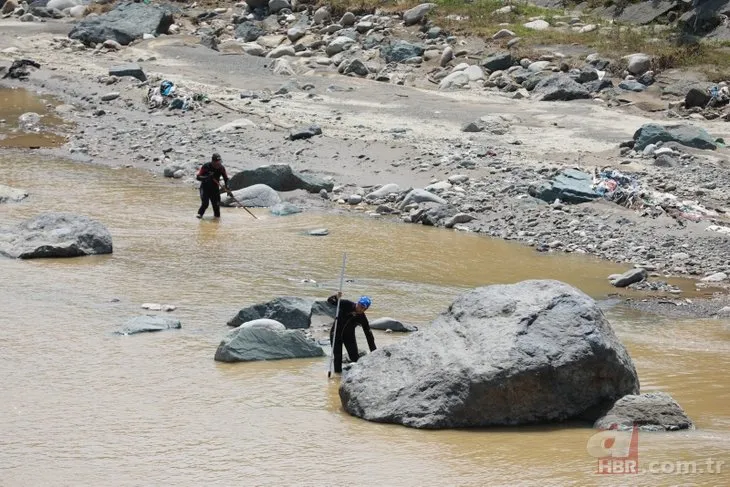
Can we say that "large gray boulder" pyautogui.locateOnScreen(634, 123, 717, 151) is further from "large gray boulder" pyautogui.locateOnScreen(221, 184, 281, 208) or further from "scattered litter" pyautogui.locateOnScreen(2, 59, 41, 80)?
"scattered litter" pyautogui.locateOnScreen(2, 59, 41, 80)

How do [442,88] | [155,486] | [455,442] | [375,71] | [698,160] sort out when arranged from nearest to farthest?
[155,486]
[455,442]
[698,160]
[442,88]
[375,71]

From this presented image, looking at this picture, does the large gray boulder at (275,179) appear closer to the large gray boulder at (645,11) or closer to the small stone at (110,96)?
the small stone at (110,96)

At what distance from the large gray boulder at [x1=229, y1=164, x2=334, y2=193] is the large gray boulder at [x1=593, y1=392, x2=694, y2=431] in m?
12.6

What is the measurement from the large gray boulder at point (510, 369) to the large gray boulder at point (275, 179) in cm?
1177

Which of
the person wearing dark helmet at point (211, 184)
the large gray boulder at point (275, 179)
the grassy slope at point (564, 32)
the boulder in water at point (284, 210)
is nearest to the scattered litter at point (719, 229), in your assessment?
the boulder in water at point (284, 210)

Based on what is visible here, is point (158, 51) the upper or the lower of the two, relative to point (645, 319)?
upper

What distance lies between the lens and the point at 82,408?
414 inches

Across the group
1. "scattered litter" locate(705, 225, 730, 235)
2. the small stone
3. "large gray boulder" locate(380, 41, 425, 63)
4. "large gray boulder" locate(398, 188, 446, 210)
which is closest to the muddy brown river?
"large gray boulder" locate(398, 188, 446, 210)

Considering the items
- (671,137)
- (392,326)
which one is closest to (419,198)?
(671,137)

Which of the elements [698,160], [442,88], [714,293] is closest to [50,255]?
[714,293]

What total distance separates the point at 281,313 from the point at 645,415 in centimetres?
489

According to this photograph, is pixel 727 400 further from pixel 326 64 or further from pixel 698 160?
pixel 326 64

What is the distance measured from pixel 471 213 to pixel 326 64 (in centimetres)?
1482

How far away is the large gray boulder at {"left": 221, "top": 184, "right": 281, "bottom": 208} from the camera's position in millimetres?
21188
